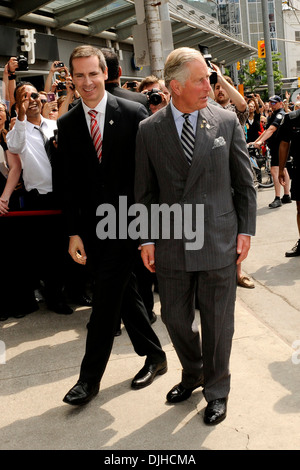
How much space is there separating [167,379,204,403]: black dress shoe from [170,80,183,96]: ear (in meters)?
1.73

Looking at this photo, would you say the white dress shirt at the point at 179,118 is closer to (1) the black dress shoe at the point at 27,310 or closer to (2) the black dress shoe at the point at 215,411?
(2) the black dress shoe at the point at 215,411

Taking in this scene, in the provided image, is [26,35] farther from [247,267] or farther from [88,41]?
[247,267]

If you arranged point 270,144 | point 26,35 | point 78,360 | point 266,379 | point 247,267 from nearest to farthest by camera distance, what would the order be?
point 266,379, point 78,360, point 247,267, point 270,144, point 26,35

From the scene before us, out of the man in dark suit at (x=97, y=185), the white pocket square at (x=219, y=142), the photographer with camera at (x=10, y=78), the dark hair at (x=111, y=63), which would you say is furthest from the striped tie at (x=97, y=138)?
the photographer with camera at (x=10, y=78)

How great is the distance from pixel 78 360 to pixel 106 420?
101cm

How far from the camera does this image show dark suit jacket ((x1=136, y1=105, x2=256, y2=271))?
10.5 feet

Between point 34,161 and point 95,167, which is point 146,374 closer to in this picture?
point 95,167

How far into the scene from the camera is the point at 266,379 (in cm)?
382

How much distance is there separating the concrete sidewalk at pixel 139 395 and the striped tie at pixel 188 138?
1476mm

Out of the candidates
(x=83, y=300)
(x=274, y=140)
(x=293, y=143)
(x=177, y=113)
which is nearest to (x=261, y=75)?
(x=274, y=140)

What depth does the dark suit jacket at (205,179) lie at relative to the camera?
10.5 feet

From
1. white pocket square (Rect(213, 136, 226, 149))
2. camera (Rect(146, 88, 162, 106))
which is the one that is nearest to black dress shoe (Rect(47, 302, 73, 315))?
camera (Rect(146, 88, 162, 106))

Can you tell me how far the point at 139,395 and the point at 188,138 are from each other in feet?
5.47
